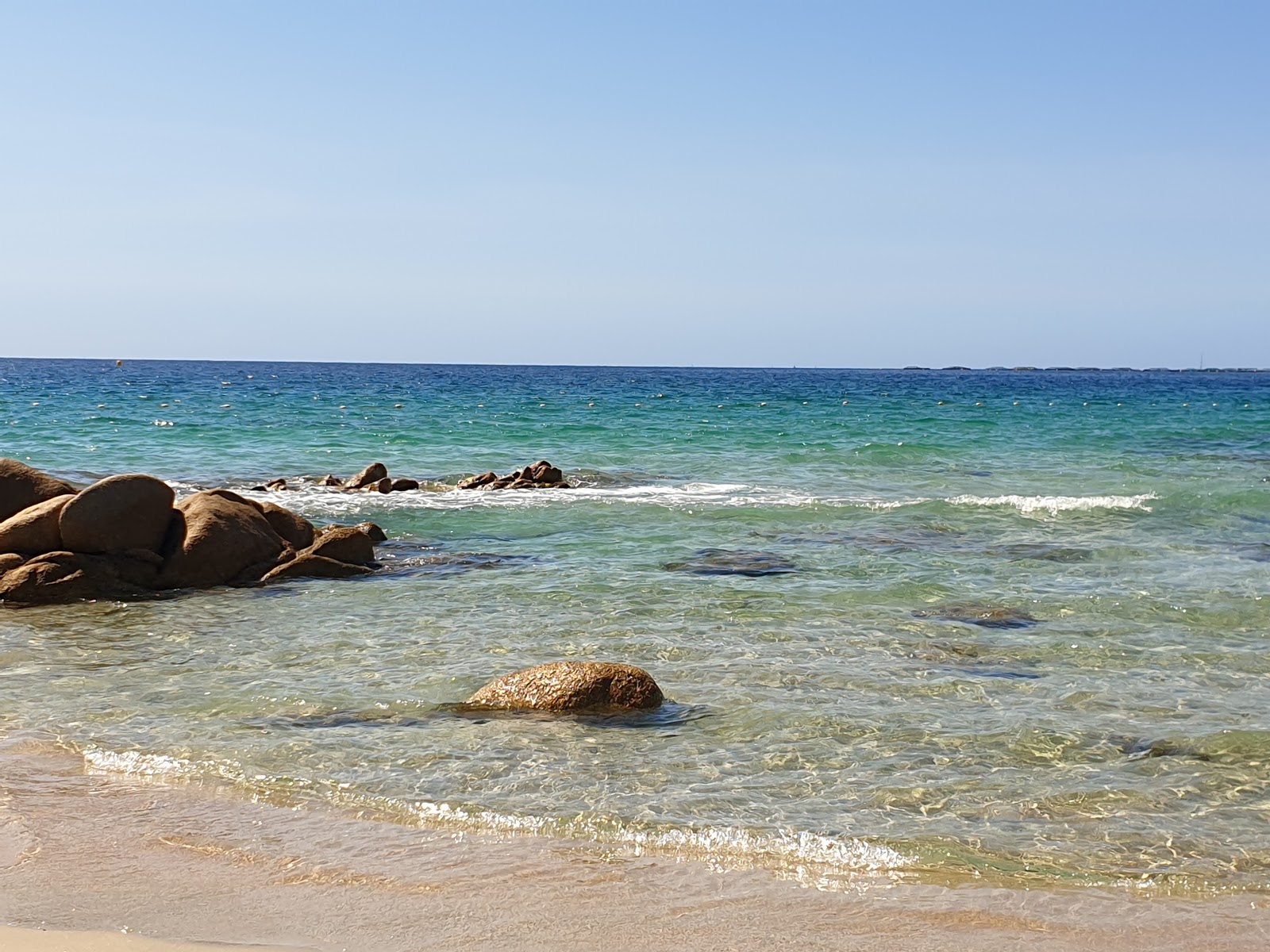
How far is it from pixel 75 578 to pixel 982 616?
8.11 metres

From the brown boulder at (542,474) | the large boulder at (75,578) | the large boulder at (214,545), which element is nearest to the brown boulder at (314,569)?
the large boulder at (214,545)

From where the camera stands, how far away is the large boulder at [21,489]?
1249 centimetres

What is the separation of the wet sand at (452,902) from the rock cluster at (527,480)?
15.5 m

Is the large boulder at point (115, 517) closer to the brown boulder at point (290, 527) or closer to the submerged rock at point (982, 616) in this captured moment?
the brown boulder at point (290, 527)

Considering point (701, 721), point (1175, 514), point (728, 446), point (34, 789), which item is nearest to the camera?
point (34, 789)

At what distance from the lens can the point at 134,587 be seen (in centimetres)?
1130

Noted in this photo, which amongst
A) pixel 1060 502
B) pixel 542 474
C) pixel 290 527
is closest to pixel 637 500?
pixel 542 474

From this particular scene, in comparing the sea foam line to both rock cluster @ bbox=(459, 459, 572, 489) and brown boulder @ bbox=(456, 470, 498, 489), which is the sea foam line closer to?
rock cluster @ bbox=(459, 459, 572, 489)

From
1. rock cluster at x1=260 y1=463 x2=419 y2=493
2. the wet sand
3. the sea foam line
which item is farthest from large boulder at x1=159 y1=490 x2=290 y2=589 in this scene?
rock cluster at x1=260 y1=463 x2=419 y2=493

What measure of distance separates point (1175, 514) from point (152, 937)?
52.3ft

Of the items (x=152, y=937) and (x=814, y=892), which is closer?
(x=152, y=937)

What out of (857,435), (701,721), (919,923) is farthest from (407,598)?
(857,435)

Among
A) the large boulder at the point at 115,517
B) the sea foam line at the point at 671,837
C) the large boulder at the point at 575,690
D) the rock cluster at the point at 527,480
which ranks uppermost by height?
the large boulder at the point at 115,517

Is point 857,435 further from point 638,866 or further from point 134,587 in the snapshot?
point 638,866
